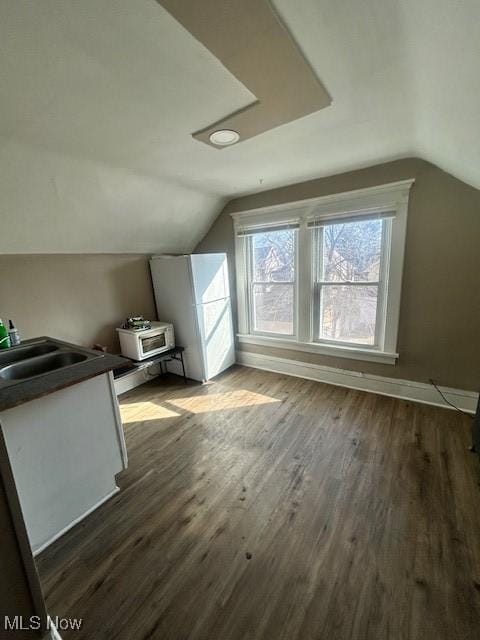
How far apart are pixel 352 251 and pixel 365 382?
1456 millimetres

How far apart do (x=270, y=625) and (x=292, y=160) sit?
9.77ft

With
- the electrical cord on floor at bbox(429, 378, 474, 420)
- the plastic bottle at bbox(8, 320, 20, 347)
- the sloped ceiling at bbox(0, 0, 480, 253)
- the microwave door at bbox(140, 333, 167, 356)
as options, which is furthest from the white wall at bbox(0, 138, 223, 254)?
the electrical cord on floor at bbox(429, 378, 474, 420)

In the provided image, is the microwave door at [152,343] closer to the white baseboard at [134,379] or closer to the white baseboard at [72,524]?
the white baseboard at [134,379]

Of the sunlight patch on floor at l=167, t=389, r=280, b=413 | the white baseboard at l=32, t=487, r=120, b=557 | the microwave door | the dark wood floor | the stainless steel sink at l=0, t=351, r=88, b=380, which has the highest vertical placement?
the stainless steel sink at l=0, t=351, r=88, b=380

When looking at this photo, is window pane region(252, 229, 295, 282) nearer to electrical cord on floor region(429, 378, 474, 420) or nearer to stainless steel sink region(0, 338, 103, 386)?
electrical cord on floor region(429, 378, 474, 420)

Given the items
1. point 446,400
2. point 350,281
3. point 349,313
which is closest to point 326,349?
point 349,313

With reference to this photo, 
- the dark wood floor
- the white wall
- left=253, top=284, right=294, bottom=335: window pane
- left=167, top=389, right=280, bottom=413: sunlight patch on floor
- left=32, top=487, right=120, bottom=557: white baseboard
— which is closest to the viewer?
the dark wood floor

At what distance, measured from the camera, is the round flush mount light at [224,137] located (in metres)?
1.72

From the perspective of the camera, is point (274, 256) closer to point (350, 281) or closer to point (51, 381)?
point (350, 281)

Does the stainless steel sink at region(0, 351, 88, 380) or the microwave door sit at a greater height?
the stainless steel sink at region(0, 351, 88, 380)

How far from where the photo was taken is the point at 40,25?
915 mm

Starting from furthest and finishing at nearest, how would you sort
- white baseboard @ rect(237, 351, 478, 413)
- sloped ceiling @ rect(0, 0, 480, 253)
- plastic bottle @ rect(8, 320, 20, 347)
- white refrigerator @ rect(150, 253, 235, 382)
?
1. white refrigerator @ rect(150, 253, 235, 382)
2. white baseboard @ rect(237, 351, 478, 413)
3. plastic bottle @ rect(8, 320, 20, 347)
4. sloped ceiling @ rect(0, 0, 480, 253)

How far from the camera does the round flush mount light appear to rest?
1.72 m

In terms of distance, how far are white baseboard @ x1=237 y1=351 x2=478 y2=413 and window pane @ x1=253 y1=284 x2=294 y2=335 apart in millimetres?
417
